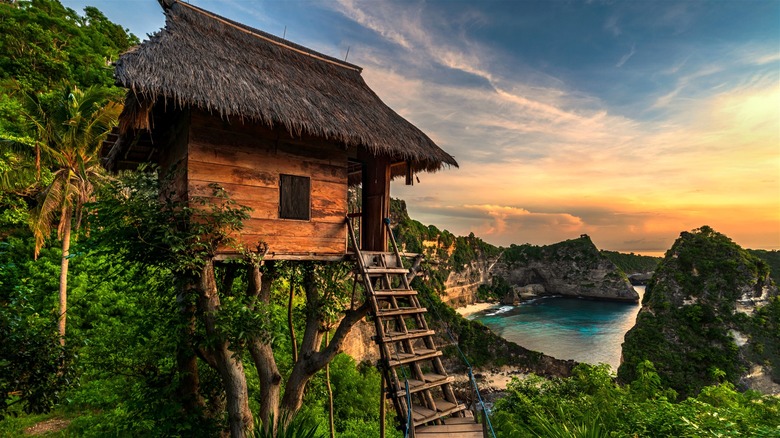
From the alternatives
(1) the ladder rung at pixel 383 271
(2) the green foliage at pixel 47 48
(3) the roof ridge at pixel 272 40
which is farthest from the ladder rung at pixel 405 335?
(2) the green foliage at pixel 47 48

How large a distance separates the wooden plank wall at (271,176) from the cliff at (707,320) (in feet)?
97.3

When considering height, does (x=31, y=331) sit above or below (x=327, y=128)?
below

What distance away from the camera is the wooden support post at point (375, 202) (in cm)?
881

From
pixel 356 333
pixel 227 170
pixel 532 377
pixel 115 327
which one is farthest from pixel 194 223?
pixel 356 333

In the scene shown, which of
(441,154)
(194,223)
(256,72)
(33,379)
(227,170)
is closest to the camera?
(33,379)

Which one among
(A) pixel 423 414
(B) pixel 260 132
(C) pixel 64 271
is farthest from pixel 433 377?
(C) pixel 64 271

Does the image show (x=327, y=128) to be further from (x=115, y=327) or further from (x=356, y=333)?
(x=356, y=333)

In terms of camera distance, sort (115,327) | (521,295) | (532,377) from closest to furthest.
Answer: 1. (115,327)
2. (532,377)
3. (521,295)

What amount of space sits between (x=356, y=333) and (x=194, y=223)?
16.9 metres

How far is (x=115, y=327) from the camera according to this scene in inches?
418

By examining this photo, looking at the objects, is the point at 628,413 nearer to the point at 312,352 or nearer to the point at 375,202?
the point at 312,352

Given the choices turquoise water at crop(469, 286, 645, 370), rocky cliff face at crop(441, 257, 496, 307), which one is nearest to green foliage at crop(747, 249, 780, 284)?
turquoise water at crop(469, 286, 645, 370)

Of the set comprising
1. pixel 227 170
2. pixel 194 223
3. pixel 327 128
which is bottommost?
pixel 194 223

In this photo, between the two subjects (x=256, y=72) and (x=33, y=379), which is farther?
(x=256, y=72)
